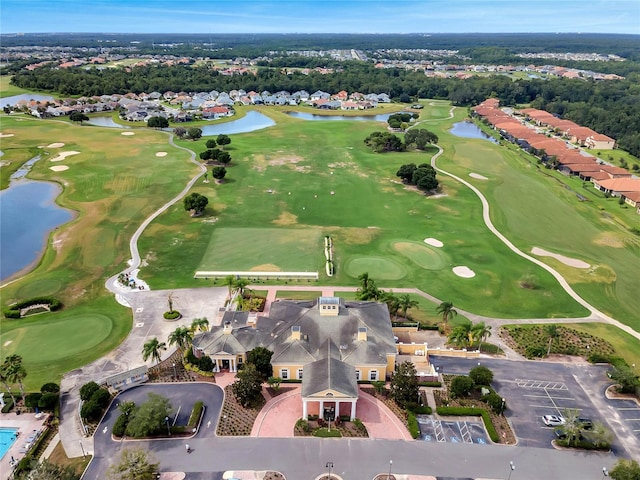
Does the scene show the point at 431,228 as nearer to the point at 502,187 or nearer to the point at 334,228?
the point at 334,228

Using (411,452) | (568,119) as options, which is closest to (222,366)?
(411,452)

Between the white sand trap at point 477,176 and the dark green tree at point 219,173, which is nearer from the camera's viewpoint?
the dark green tree at point 219,173

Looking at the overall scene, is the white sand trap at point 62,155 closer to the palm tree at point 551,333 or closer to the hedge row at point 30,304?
the hedge row at point 30,304

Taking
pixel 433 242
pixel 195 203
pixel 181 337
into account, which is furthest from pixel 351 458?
pixel 195 203

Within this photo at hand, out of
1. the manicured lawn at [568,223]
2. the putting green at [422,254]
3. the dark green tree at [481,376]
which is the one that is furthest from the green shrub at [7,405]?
the manicured lawn at [568,223]

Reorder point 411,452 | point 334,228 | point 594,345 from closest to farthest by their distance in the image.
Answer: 1. point 411,452
2. point 594,345
3. point 334,228

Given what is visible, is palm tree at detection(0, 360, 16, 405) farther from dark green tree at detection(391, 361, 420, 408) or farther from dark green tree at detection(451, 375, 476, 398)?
dark green tree at detection(451, 375, 476, 398)
